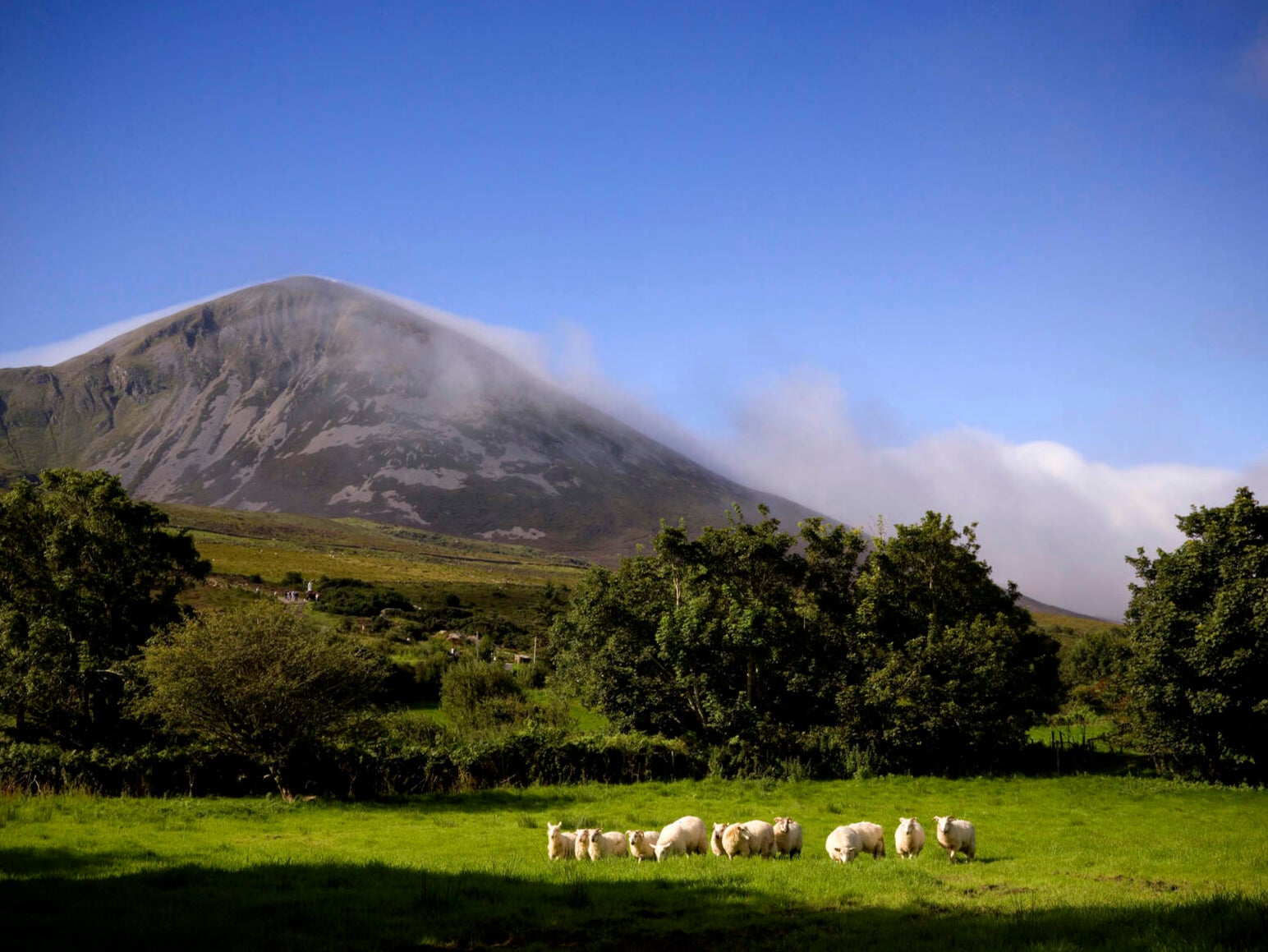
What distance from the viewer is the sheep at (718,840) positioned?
55.7ft

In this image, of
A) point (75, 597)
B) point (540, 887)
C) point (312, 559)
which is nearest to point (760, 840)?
point (540, 887)

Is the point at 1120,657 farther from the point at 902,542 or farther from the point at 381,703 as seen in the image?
the point at 381,703

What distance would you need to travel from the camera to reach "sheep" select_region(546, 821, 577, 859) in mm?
17172

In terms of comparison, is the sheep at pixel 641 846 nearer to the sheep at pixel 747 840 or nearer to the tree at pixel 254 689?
the sheep at pixel 747 840

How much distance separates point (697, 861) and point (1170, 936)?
8.53 metres

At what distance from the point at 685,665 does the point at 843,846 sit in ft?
62.9

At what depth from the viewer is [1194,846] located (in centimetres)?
1881

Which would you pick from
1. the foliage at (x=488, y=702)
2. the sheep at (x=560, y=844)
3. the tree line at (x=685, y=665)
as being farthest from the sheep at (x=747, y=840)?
the foliage at (x=488, y=702)

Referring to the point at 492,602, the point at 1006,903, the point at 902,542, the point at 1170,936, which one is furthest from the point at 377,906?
the point at 492,602

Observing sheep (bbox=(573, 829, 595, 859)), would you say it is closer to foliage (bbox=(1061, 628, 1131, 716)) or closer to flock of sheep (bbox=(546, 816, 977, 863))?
flock of sheep (bbox=(546, 816, 977, 863))

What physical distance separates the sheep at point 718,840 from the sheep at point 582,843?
8.11 ft

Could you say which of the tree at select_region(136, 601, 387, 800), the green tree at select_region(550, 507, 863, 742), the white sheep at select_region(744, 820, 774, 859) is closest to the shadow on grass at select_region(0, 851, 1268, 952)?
the white sheep at select_region(744, 820, 774, 859)

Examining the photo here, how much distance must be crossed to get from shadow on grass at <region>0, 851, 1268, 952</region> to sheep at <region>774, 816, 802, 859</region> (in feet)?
14.0

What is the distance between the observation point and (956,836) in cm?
1655
